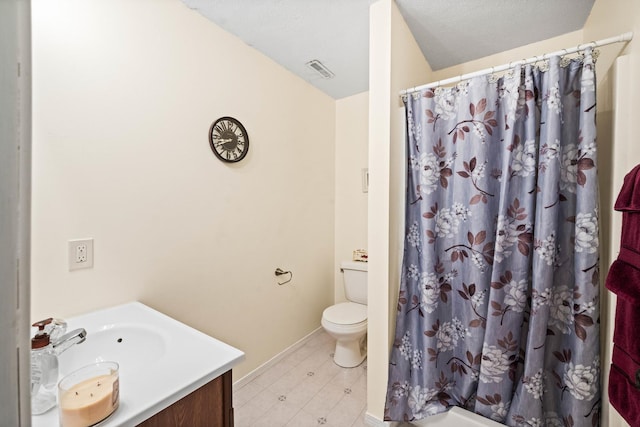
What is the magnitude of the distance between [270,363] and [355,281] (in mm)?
963

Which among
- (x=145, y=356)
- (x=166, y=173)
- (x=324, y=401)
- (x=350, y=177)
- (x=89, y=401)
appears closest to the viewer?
(x=89, y=401)

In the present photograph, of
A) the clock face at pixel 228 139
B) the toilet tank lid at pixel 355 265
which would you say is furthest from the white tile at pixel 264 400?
the clock face at pixel 228 139

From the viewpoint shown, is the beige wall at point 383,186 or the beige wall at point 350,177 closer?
the beige wall at point 383,186

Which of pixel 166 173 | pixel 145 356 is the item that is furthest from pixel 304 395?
pixel 166 173

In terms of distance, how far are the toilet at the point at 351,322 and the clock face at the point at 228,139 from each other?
54.0 inches

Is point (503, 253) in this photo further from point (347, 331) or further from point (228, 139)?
point (228, 139)

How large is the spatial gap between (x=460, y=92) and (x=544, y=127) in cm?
40

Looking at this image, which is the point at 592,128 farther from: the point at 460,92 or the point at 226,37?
the point at 226,37

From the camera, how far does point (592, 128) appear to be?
108 centimetres

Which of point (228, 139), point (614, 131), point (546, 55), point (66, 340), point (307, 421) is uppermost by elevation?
point (546, 55)

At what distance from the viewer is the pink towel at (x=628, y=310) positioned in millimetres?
759

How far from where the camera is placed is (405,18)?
5.26 feet

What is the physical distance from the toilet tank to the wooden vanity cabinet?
1672 millimetres

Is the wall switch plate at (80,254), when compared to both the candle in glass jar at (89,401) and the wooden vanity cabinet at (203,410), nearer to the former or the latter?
the candle in glass jar at (89,401)
